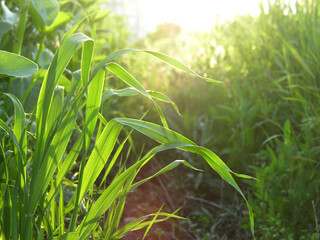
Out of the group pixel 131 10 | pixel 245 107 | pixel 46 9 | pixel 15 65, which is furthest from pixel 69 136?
pixel 131 10

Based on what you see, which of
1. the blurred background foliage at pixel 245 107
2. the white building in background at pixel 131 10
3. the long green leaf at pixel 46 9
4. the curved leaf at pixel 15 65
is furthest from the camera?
the white building in background at pixel 131 10

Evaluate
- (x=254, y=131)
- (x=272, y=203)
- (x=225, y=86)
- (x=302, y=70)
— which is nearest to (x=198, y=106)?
(x=225, y=86)

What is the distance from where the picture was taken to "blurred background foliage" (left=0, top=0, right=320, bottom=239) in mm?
1499

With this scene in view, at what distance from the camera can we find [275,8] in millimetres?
2439

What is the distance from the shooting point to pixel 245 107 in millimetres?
1949

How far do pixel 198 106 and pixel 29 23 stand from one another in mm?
1025

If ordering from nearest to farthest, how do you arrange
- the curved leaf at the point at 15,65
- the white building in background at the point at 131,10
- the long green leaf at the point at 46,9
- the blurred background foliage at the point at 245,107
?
the curved leaf at the point at 15,65, the long green leaf at the point at 46,9, the blurred background foliage at the point at 245,107, the white building in background at the point at 131,10

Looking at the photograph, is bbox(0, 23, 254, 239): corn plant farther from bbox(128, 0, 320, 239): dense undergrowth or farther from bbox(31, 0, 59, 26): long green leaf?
bbox(128, 0, 320, 239): dense undergrowth

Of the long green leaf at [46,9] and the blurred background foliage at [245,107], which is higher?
the long green leaf at [46,9]

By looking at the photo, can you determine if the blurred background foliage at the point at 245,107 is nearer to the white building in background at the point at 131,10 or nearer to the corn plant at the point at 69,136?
the corn plant at the point at 69,136

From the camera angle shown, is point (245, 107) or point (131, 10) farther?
point (131, 10)

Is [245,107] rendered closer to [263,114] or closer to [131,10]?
[263,114]

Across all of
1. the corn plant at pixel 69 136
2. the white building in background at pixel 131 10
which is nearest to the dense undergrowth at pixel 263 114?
the corn plant at pixel 69 136

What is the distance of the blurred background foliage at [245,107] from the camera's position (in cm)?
150
